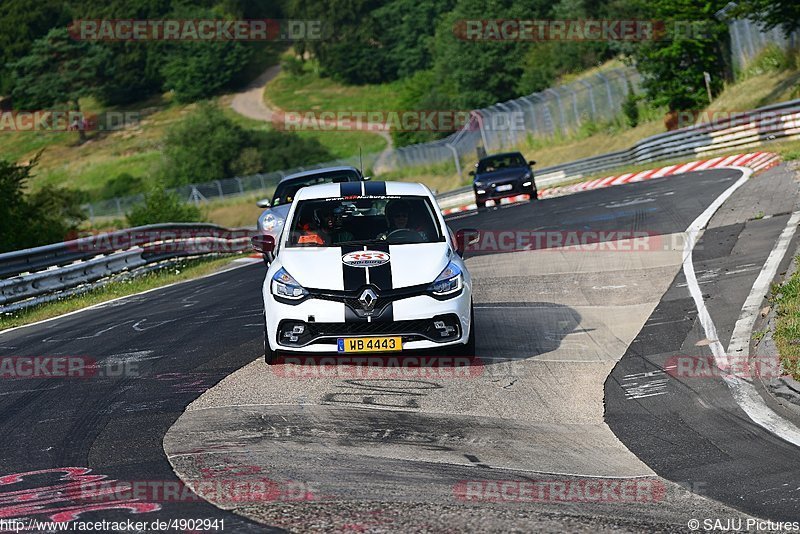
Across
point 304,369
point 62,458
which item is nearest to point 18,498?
point 62,458

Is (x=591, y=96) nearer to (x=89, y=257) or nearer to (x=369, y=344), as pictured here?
(x=89, y=257)

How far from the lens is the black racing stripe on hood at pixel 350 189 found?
10867 millimetres

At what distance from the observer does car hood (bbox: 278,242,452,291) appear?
31.1 ft

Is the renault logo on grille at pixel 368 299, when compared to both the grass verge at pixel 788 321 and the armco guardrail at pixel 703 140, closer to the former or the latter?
the grass verge at pixel 788 321

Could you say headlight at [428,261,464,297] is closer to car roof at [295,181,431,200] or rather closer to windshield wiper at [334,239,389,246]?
windshield wiper at [334,239,389,246]

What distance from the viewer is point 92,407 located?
8.73 m

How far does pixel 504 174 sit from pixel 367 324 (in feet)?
77.3

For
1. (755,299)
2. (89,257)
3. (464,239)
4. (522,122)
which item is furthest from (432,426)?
(522,122)

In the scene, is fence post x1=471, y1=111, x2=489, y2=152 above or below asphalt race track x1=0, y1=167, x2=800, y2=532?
below

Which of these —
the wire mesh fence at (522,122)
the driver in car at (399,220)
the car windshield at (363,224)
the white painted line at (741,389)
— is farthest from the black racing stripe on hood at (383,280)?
the wire mesh fence at (522,122)

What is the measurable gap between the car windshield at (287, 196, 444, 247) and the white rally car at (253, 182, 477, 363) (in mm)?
18

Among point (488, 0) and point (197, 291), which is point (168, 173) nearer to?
point (488, 0)

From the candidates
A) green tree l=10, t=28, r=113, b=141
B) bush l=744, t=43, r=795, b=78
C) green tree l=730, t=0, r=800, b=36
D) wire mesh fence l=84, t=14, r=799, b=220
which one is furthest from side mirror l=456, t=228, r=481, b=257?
green tree l=10, t=28, r=113, b=141

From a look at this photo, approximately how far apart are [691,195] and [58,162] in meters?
93.3
